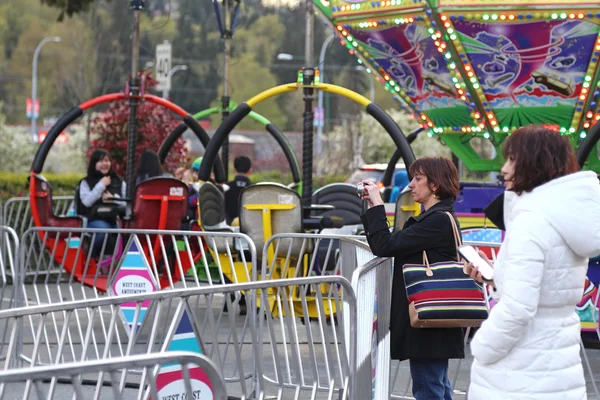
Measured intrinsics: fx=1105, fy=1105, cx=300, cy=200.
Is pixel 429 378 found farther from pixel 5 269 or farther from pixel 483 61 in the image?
pixel 5 269

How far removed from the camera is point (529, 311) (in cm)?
368

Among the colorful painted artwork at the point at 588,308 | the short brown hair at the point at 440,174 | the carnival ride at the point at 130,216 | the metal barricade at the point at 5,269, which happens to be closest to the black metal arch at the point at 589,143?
the colorful painted artwork at the point at 588,308

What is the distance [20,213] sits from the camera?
14000 mm

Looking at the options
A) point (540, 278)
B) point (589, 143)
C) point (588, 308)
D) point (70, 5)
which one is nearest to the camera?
point (540, 278)

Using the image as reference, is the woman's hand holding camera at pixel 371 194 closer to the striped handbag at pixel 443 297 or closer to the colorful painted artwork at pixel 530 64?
the striped handbag at pixel 443 297

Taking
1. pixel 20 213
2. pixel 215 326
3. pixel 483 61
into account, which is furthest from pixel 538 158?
pixel 20 213

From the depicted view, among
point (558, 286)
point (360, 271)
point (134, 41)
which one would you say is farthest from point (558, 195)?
point (134, 41)

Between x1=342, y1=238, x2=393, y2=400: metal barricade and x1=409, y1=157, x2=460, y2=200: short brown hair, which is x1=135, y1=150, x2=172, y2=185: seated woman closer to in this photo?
x1=342, y1=238, x2=393, y2=400: metal barricade

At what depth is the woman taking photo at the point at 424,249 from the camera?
5.44m

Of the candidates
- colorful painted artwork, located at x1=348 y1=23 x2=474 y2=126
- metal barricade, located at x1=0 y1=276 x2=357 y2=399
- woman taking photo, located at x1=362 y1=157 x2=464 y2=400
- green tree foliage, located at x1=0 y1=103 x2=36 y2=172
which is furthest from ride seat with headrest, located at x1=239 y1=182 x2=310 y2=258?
green tree foliage, located at x1=0 y1=103 x2=36 y2=172

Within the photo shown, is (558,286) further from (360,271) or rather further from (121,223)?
(121,223)

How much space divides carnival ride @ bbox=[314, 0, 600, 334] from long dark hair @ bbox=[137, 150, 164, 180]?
2.39 metres

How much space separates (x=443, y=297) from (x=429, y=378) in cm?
47

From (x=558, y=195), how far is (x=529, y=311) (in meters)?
0.42
